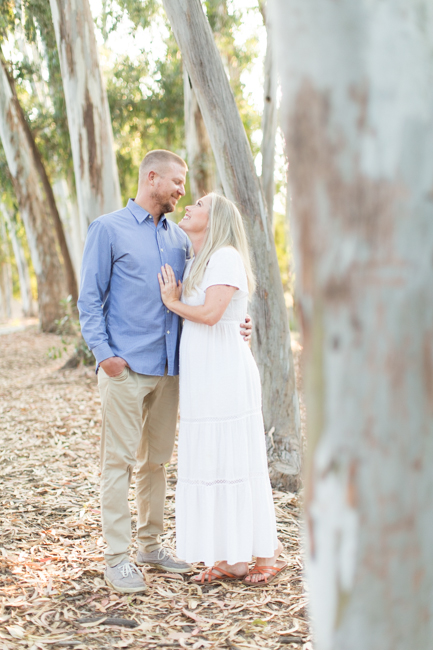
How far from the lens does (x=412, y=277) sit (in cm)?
116

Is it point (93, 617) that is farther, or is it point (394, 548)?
point (93, 617)

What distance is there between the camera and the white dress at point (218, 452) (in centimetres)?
290

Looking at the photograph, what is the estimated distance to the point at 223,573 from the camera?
3062mm

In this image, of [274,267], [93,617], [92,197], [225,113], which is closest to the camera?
[93,617]

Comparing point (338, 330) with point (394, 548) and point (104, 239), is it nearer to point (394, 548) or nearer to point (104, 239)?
point (394, 548)

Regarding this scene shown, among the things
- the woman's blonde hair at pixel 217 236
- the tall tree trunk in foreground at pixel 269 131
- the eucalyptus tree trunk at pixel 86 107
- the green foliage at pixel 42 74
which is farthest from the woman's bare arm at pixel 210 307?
the green foliage at pixel 42 74

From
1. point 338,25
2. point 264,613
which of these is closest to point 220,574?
point 264,613

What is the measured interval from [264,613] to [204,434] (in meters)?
0.84

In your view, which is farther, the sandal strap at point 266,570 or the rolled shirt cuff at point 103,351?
the sandal strap at point 266,570

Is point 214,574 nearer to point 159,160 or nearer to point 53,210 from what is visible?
point 159,160

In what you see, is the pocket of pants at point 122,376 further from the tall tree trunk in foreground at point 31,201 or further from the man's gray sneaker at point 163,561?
the tall tree trunk in foreground at point 31,201

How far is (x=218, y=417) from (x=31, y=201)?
36.4 feet

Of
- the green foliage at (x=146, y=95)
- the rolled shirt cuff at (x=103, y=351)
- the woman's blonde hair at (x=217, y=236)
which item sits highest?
the green foliage at (x=146, y=95)

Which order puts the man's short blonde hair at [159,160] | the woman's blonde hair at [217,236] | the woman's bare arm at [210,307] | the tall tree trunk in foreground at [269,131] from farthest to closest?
the tall tree trunk in foreground at [269,131]
the man's short blonde hair at [159,160]
the woman's blonde hair at [217,236]
the woman's bare arm at [210,307]
